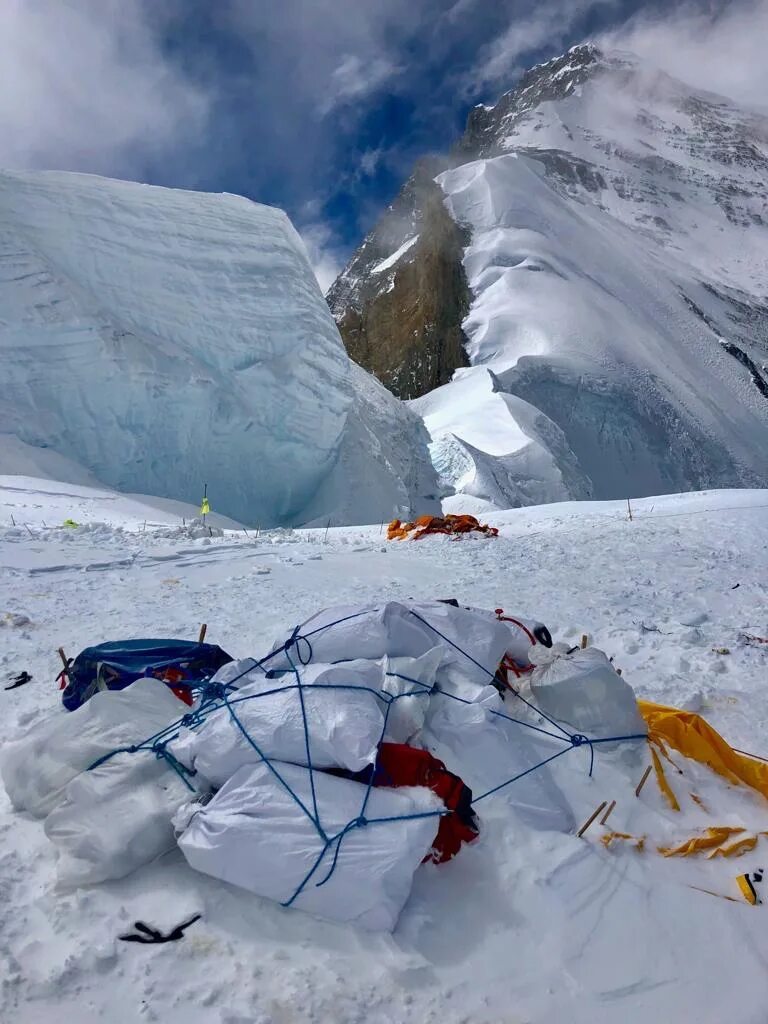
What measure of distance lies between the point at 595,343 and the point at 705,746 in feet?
114

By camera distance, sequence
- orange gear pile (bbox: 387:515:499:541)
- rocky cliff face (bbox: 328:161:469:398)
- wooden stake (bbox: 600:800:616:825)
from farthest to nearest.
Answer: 1. rocky cliff face (bbox: 328:161:469:398)
2. orange gear pile (bbox: 387:515:499:541)
3. wooden stake (bbox: 600:800:616:825)

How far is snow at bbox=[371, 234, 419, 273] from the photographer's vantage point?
5530cm

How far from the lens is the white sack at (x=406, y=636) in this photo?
3387mm

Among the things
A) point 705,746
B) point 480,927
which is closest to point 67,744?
point 480,927

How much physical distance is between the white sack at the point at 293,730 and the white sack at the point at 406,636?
429mm

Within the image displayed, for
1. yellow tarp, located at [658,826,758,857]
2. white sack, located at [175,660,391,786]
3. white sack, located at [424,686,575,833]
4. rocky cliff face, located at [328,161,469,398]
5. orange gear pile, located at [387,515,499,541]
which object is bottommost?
yellow tarp, located at [658,826,758,857]

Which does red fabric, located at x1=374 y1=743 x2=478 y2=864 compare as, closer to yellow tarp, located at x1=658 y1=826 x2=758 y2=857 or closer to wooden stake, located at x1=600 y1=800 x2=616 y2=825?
wooden stake, located at x1=600 y1=800 x2=616 y2=825

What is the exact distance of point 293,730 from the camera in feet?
8.64

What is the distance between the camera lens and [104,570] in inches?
257

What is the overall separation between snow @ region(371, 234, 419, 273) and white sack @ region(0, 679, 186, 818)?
55442 mm

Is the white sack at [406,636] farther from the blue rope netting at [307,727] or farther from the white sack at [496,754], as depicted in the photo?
the white sack at [496,754]

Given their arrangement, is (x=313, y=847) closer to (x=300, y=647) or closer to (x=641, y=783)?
(x=300, y=647)

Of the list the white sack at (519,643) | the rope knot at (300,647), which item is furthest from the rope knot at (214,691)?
the white sack at (519,643)

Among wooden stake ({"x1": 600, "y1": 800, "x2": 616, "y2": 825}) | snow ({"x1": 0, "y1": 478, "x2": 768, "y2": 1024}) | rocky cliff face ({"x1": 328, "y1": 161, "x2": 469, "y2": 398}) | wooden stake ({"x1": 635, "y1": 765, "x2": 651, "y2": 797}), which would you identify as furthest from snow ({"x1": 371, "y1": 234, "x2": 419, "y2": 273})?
wooden stake ({"x1": 600, "y1": 800, "x2": 616, "y2": 825})
